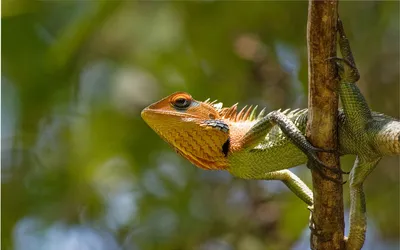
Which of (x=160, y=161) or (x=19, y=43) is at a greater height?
(x=19, y=43)

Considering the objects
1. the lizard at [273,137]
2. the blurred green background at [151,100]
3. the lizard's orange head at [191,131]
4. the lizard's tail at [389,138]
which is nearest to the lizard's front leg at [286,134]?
the lizard at [273,137]

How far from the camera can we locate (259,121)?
2982 millimetres

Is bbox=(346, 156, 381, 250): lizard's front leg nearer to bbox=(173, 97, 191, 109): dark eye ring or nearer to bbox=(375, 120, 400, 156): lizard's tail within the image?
bbox=(375, 120, 400, 156): lizard's tail

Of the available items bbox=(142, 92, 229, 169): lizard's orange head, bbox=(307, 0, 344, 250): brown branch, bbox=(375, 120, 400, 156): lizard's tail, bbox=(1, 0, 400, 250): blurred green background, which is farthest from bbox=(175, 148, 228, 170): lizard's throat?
bbox=(1, 0, 400, 250): blurred green background

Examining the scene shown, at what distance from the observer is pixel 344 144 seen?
275 cm

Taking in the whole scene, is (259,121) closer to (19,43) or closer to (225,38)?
(225,38)

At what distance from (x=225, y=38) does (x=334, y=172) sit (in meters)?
2.31

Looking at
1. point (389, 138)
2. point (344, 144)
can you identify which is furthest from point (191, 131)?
point (389, 138)

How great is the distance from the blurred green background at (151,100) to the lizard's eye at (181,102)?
1.43m

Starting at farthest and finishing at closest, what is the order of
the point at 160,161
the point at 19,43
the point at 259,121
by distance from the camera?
1. the point at 160,161
2. the point at 19,43
3. the point at 259,121

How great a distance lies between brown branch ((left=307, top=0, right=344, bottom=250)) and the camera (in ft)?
7.66

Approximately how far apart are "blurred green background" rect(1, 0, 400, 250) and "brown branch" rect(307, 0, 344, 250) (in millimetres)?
1725

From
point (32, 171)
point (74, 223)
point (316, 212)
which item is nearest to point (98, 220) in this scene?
Answer: point (74, 223)

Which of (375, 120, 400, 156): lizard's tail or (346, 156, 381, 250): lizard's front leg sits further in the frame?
(346, 156, 381, 250): lizard's front leg
